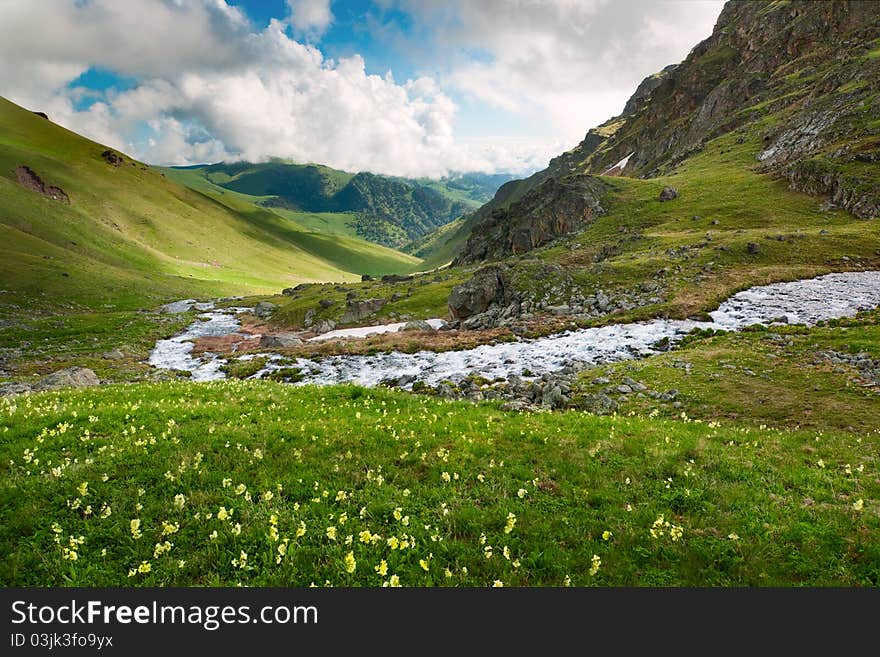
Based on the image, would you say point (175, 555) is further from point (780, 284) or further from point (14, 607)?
point (780, 284)

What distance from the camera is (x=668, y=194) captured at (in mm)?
89375

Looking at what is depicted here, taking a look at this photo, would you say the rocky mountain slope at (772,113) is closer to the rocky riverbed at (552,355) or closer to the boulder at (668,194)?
the boulder at (668,194)

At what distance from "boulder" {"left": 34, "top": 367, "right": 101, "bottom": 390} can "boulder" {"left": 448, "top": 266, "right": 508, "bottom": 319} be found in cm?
3924

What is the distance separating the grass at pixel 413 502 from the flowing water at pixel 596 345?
16.8 meters

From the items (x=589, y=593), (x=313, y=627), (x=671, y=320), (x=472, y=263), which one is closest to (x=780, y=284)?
(x=671, y=320)


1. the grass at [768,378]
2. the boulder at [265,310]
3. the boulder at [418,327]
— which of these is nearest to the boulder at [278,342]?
the boulder at [418,327]

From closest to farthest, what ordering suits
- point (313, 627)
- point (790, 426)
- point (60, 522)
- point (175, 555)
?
point (313, 627) < point (175, 555) < point (60, 522) < point (790, 426)

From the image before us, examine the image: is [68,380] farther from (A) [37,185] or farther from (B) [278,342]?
(A) [37,185]

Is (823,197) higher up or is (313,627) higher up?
(823,197)

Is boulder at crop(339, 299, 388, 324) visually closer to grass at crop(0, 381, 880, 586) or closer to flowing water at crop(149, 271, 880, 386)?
flowing water at crop(149, 271, 880, 386)

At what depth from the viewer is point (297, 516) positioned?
7.39 m

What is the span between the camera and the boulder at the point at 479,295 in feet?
179

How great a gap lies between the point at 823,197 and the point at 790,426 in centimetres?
7863

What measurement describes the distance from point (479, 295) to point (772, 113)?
11888 centimetres
